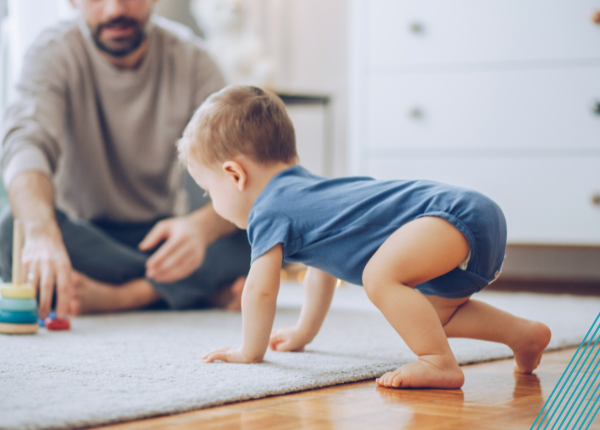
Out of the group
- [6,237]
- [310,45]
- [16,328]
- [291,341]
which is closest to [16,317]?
[16,328]

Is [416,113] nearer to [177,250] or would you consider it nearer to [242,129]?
[177,250]

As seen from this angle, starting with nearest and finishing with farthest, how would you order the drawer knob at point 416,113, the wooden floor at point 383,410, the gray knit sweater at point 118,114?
1. the wooden floor at point 383,410
2. the gray knit sweater at point 118,114
3. the drawer knob at point 416,113

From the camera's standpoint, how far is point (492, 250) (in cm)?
77

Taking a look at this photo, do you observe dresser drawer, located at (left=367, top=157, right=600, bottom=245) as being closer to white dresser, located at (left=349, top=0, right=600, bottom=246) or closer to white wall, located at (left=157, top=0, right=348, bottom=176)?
white dresser, located at (left=349, top=0, right=600, bottom=246)

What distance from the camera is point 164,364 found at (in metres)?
0.80

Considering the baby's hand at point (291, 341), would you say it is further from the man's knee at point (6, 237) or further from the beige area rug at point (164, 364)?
the man's knee at point (6, 237)

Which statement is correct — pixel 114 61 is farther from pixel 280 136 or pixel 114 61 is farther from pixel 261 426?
pixel 261 426

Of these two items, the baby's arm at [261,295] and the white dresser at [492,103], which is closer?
the baby's arm at [261,295]

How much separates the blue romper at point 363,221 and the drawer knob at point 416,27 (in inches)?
47.2

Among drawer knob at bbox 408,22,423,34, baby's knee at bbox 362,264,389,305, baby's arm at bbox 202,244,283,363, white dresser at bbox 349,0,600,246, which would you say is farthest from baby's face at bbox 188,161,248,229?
drawer knob at bbox 408,22,423,34

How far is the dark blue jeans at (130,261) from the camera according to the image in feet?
4.47

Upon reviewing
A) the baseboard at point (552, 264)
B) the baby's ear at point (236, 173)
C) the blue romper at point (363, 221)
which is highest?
the baby's ear at point (236, 173)

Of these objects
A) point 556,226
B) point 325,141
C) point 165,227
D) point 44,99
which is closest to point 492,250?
point 165,227

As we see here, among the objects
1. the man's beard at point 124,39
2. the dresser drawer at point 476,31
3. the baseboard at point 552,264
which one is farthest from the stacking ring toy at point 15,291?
the baseboard at point 552,264
